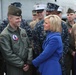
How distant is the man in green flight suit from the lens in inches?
180

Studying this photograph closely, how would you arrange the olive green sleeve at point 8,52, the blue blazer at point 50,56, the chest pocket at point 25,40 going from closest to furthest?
1. the blue blazer at point 50,56
2. the olive green sleeve at point 8,52
3. the chest pocket at point 25,40

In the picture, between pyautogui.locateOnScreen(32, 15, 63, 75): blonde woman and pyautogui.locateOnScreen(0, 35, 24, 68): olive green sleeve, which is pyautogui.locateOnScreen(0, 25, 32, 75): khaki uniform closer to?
pyautogui.locateOnScreen(0, 35, 24, 68): olive green sleeve

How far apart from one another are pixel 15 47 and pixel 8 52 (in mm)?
148

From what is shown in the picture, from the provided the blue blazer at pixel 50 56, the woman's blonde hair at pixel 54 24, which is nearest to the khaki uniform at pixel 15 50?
the blue blazer at pixel 50 56

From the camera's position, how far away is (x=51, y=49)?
438cm

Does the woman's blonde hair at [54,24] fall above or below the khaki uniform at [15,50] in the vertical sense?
above

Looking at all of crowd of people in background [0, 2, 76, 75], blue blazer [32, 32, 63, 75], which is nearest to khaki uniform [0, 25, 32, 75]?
crowd of people in background [0, 2, 76, 75]

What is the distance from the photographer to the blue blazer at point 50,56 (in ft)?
14.4

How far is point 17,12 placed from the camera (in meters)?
4.77

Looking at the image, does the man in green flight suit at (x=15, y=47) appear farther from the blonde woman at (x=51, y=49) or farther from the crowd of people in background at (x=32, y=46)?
the blonde woman at (x=51, y=49)

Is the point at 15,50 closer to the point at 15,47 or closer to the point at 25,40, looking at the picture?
the point at 15,47

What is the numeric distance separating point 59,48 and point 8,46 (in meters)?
0.81

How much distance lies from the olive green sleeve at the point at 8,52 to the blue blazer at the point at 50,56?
0.26 meters

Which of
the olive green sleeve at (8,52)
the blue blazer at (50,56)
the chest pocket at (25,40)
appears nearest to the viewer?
the blue blazer at (50,56)
